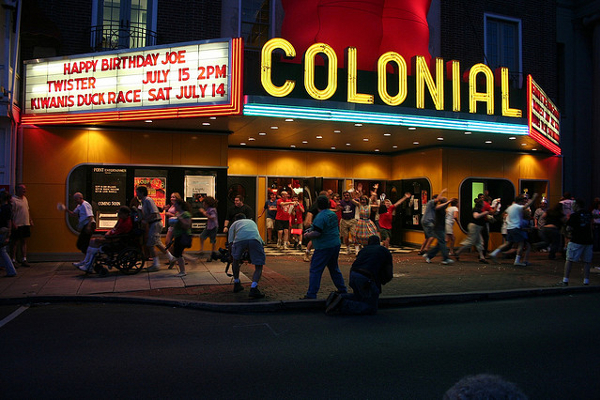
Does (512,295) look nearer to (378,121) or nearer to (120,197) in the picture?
(378,121)

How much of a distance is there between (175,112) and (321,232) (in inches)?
230

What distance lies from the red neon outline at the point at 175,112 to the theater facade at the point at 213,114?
3 centimetres

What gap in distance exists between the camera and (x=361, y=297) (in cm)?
768

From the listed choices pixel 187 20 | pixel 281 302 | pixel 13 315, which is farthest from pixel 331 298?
pixel 187 20

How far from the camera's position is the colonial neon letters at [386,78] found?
11.9 metres

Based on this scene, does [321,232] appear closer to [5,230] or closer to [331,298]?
[331,298]

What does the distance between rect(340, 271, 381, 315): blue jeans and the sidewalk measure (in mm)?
620

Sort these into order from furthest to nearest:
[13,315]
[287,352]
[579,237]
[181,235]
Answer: [181,235]
[579,237]
[13,315]
[287,352]

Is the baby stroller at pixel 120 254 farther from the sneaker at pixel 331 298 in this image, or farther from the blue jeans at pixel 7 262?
the sneaker at pixel 331 298

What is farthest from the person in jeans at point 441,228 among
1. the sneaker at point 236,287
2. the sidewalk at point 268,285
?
the sneaker at point 236,287

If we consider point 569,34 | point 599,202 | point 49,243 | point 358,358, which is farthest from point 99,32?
point 569,34

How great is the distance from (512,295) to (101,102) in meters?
10.8

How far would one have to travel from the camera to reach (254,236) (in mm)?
8695

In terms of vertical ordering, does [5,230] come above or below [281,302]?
above
